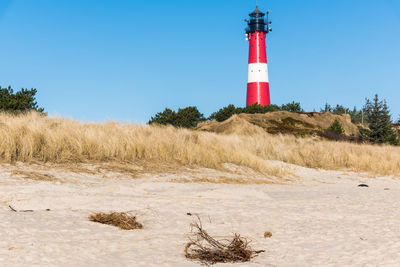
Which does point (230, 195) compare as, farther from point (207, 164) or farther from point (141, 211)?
point (207, 164)

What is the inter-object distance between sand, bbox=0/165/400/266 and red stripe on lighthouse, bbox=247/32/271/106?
121 feet

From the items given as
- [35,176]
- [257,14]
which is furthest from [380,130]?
[35,176]

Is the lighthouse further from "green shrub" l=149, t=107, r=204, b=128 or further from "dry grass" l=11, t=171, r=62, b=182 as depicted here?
"dry grass" l=11, t=171, r=62, b=182

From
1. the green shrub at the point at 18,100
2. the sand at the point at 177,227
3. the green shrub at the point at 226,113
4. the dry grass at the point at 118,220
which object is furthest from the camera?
the green shrub at the point at 226,113

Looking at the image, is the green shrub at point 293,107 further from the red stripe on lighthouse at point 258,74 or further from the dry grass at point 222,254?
the dry grass at point 222,254

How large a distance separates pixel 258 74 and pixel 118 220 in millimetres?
39995

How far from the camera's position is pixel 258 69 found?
42.8 meters

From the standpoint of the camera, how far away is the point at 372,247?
3156mm

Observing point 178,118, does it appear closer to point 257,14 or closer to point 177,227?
point 257,14

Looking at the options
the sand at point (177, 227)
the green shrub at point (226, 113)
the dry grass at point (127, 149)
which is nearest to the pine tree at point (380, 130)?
the green shrub at point (226, 113)

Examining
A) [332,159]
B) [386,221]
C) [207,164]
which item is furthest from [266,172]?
[386,221]

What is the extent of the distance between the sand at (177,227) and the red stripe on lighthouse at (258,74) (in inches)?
1454

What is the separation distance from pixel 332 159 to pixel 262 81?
29118 millimetres

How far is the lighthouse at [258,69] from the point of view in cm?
4284
